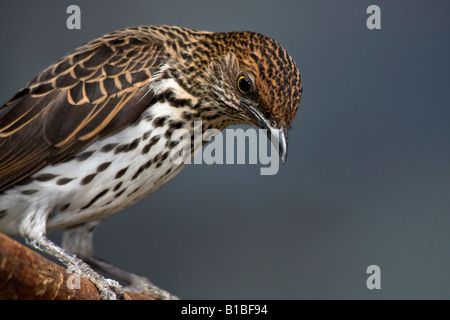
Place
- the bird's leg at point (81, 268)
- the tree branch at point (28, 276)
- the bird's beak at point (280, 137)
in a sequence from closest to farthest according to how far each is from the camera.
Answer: the tree branch at point (28, 276) < the bird's leg at point (81, 268) < the bird's beak at point (280, 137)

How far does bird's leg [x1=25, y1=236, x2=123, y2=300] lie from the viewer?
9.30 ft

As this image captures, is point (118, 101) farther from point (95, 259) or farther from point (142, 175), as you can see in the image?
point (95, 259)

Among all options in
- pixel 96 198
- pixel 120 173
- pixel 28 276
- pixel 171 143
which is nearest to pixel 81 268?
pixel 96 198

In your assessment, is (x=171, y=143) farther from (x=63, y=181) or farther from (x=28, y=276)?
(x=28, y=276)

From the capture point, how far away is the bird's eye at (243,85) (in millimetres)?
3213

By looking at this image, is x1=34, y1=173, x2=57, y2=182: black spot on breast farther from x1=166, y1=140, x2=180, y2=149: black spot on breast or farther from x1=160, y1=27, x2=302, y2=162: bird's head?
x1=160, y1=27, x2=302, y2=162: bird's head

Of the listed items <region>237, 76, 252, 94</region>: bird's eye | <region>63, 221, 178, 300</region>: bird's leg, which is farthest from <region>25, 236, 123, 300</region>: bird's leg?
<region>237, 76, 252, 94</region>: bird's eye

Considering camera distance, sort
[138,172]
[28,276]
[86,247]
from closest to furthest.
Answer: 1. [28,276]
2. [138,172]
3. [86,247]

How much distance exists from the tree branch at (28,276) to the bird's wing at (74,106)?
41.6 inches

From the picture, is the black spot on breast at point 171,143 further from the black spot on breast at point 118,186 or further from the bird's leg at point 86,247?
the bird's leg at point 86,247

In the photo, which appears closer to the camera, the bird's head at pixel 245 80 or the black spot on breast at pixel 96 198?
the bird's head at pixel 245 80

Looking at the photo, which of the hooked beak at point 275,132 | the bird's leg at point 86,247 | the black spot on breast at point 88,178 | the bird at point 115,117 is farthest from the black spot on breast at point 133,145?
the bird's leg at point 86,247

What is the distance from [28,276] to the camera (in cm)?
201

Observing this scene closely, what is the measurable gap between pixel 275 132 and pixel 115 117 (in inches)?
33.5
